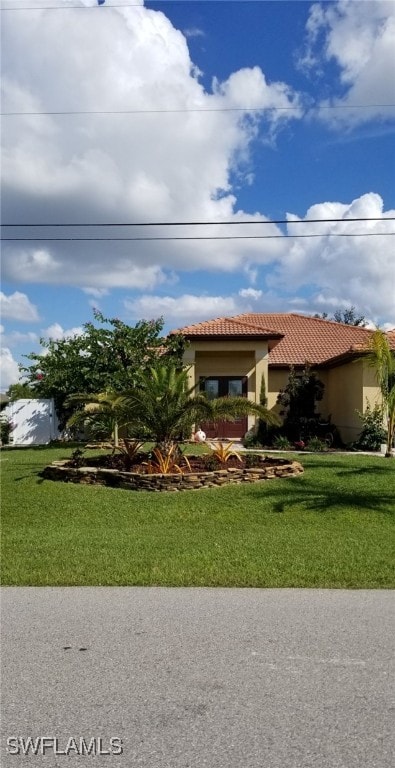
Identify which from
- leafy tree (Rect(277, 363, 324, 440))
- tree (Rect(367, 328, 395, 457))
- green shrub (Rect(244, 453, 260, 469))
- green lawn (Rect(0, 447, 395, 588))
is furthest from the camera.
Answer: leafy tree (Rect(277, 363, 324, 440))

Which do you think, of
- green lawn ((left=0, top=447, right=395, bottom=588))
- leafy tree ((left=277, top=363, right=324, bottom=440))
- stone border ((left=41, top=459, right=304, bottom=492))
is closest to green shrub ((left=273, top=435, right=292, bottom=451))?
leafy tree ((left=277, top=363, right=324, bottom=440))

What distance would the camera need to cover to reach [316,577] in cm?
695

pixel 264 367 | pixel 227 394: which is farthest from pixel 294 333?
pixel 227 394

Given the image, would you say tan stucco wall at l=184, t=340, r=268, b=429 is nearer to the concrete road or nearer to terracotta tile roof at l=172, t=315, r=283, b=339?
terracotta tile roof at l=172, t=315, r=283, b=339

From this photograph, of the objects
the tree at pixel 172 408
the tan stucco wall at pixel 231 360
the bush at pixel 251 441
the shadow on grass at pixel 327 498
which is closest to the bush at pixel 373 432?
the bush at pixel 251 441

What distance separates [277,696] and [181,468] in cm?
959

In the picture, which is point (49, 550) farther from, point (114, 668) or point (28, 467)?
point (28, 467)

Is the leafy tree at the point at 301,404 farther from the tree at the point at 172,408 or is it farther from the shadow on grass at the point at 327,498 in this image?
the shadow on grass at the point at 327,498

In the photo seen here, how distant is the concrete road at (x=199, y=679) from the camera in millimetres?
3469

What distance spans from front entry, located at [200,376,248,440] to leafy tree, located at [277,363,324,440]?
7.44ft

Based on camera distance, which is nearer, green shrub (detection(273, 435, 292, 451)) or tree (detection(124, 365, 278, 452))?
tree (detection(124, 365, 278, 452))

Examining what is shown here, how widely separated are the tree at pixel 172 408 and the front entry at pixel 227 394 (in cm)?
1111

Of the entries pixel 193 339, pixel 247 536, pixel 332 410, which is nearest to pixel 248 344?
pixel 193 339

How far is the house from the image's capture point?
922 inches
